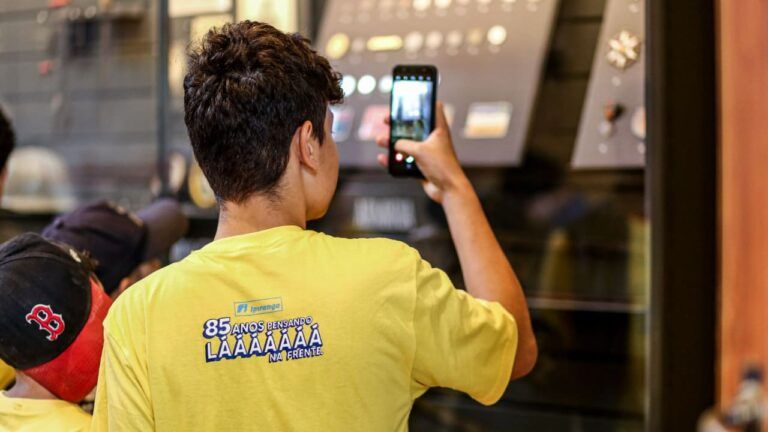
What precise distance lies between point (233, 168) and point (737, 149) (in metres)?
0.50

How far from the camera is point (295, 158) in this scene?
1.08 m

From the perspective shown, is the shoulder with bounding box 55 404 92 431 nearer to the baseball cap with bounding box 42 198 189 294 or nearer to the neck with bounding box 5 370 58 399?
the neck with bounding box 5 370 58 399

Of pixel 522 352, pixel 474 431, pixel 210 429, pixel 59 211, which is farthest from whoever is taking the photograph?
pixel 59 211

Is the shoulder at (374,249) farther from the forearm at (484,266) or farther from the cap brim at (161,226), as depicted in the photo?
the cap brim at (161,226)

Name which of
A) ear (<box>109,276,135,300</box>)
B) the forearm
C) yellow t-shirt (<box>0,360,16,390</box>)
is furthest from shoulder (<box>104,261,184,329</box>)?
ear (<box>109,276,135,300</box>)

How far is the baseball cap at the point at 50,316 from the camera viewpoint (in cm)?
118

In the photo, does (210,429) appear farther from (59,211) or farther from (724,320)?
(59,211)

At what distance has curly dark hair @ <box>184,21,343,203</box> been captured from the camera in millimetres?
1038

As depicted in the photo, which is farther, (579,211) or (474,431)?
(474,431)

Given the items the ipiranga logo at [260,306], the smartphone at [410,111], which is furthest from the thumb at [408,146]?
the ipiranga logo at [260,306]

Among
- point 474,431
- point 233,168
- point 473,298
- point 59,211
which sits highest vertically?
point 233,168

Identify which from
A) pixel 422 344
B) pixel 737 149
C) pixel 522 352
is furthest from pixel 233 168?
pixel 737 149

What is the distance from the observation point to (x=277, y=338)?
102cm

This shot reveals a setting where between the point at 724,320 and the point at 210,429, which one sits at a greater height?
the point at 724,320
